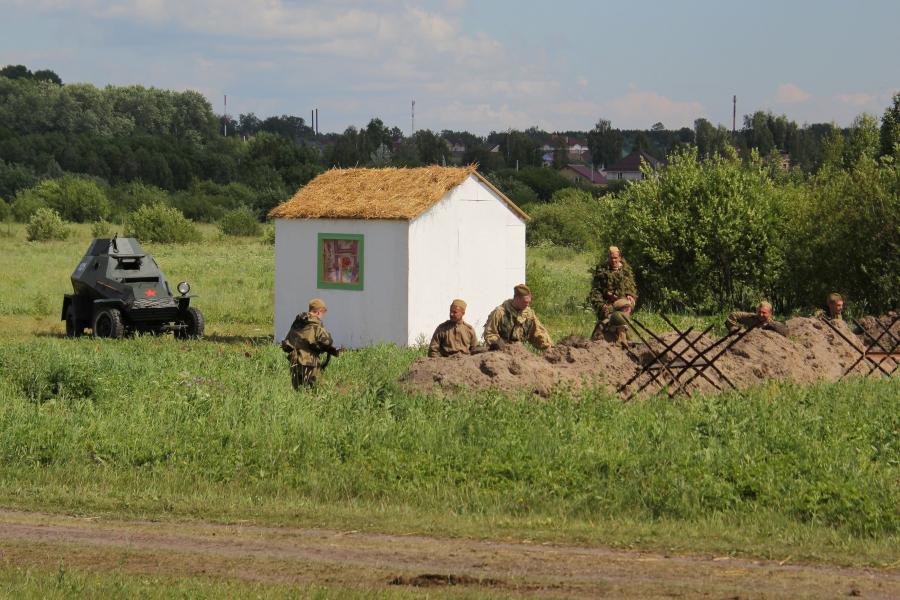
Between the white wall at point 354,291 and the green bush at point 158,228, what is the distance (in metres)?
33.5

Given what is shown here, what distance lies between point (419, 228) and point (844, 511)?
41.3 feet

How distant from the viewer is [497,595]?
7.64m

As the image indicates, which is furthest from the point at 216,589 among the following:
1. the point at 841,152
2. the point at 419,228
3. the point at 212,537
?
the point at 841,152

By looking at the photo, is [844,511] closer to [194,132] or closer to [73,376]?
[73,376]

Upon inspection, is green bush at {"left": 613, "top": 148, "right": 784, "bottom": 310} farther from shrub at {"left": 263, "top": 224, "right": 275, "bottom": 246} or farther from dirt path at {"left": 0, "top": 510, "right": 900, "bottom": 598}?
shrub at {"left": 263, "top": 224, "right": 275, "bottom": 246}

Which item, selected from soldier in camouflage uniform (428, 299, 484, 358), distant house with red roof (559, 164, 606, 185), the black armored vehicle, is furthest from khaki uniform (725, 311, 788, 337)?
distant house with red roof (559, 164, 606, 185)

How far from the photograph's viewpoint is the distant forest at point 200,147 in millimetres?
82750

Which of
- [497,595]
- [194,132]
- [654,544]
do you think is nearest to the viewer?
[497,595]

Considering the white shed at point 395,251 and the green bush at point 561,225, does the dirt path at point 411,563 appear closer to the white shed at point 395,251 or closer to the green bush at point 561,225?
the white shed at point 395,251

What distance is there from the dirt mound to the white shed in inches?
212

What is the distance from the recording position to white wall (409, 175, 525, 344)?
21297mm

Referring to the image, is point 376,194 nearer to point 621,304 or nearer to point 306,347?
point 621,304

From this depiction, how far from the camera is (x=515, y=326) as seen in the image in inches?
590

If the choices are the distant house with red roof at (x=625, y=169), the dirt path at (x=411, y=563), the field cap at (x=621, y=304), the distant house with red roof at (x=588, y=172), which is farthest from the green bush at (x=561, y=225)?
the distant house with red roof at (x=625, y=169)
